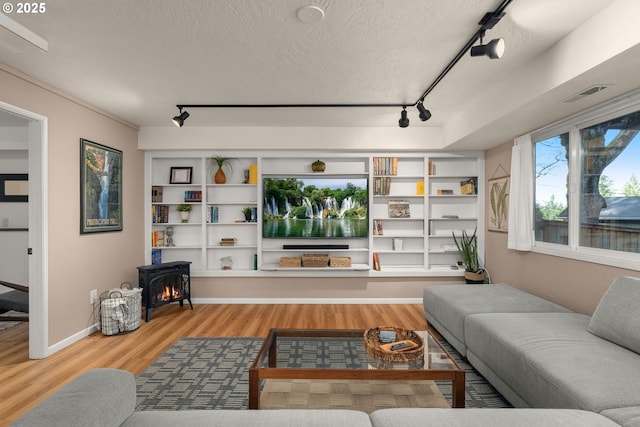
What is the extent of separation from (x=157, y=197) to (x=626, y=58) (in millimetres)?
5175

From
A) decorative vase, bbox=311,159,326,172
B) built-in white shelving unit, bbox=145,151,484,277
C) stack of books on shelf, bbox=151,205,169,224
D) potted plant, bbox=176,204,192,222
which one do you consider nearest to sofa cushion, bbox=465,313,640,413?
built-in white shelving unit, bbox=145,151,484,277

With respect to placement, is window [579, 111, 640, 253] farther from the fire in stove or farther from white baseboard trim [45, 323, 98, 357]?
white baseboard trim [45, 323, 98, 357]

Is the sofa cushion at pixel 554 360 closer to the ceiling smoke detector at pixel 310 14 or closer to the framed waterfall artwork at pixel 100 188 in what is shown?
the ceiling smoke detector at pixel 310 14

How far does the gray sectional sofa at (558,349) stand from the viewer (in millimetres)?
1551

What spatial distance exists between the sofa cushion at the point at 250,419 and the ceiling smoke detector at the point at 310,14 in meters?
2.15

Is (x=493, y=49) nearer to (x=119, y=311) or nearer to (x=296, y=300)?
(x=296, y=300)

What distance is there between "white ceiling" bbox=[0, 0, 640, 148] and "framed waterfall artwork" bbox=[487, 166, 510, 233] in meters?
0.86

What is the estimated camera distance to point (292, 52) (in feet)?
8.21

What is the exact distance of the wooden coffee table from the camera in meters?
1.84

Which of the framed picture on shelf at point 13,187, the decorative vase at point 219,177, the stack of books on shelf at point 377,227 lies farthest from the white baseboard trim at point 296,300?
the framed picture on shelf at point 13,187

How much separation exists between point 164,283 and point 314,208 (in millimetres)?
2271

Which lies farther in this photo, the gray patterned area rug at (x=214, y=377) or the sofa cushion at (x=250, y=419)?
the gray patterned area rug at (x=214, y=377)

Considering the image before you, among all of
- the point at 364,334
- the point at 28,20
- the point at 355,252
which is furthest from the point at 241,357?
the point at 28,20

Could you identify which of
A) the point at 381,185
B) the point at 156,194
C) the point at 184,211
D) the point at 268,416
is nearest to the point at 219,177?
the point at 184,211
